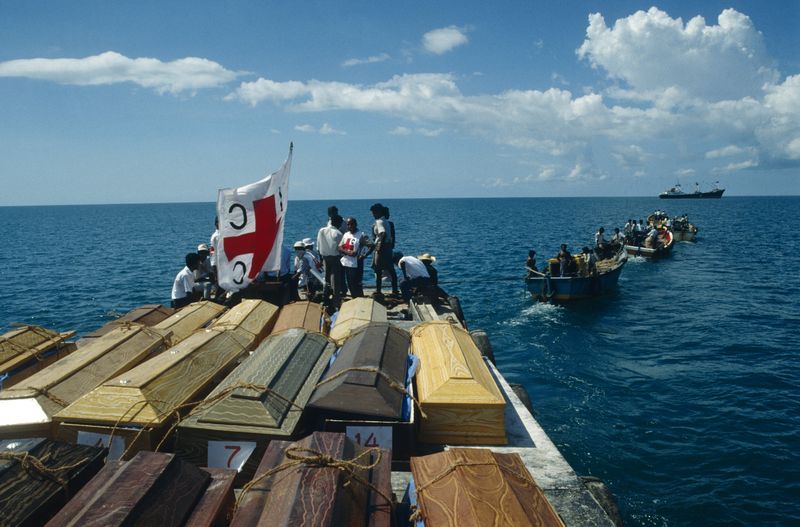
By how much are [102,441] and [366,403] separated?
282 centimetres

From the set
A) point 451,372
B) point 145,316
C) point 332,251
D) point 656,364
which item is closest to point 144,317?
point 145,316

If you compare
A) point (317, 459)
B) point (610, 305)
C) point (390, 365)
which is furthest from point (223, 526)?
point (610, 305)

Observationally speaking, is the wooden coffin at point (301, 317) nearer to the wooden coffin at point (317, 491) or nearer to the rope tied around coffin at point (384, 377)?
the rope tied around coffin at point (384, 377)

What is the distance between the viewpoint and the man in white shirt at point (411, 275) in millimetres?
14251

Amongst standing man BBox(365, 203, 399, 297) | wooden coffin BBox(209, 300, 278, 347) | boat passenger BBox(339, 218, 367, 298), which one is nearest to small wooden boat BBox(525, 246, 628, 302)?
standing man BBox(365, 203, 399, 297)

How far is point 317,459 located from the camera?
12.9 feet

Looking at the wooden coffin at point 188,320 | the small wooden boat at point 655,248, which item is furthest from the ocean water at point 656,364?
the wooden coffin at point 188,320

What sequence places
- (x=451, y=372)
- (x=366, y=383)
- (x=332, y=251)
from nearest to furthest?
(x=366, y=383) < (x=451, y=372) < (x=332, y=251)

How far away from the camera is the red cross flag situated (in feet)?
27.6

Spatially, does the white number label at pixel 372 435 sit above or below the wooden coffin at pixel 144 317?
below

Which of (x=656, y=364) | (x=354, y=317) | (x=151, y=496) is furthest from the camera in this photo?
(x=656, y=364)

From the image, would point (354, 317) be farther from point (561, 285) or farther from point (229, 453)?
point (561, 285)

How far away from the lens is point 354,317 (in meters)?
9.38

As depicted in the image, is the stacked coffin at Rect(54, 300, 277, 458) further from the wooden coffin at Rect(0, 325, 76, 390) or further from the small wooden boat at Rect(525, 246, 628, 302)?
the small wooden boat at Rect(525, 246, 628, 302)
